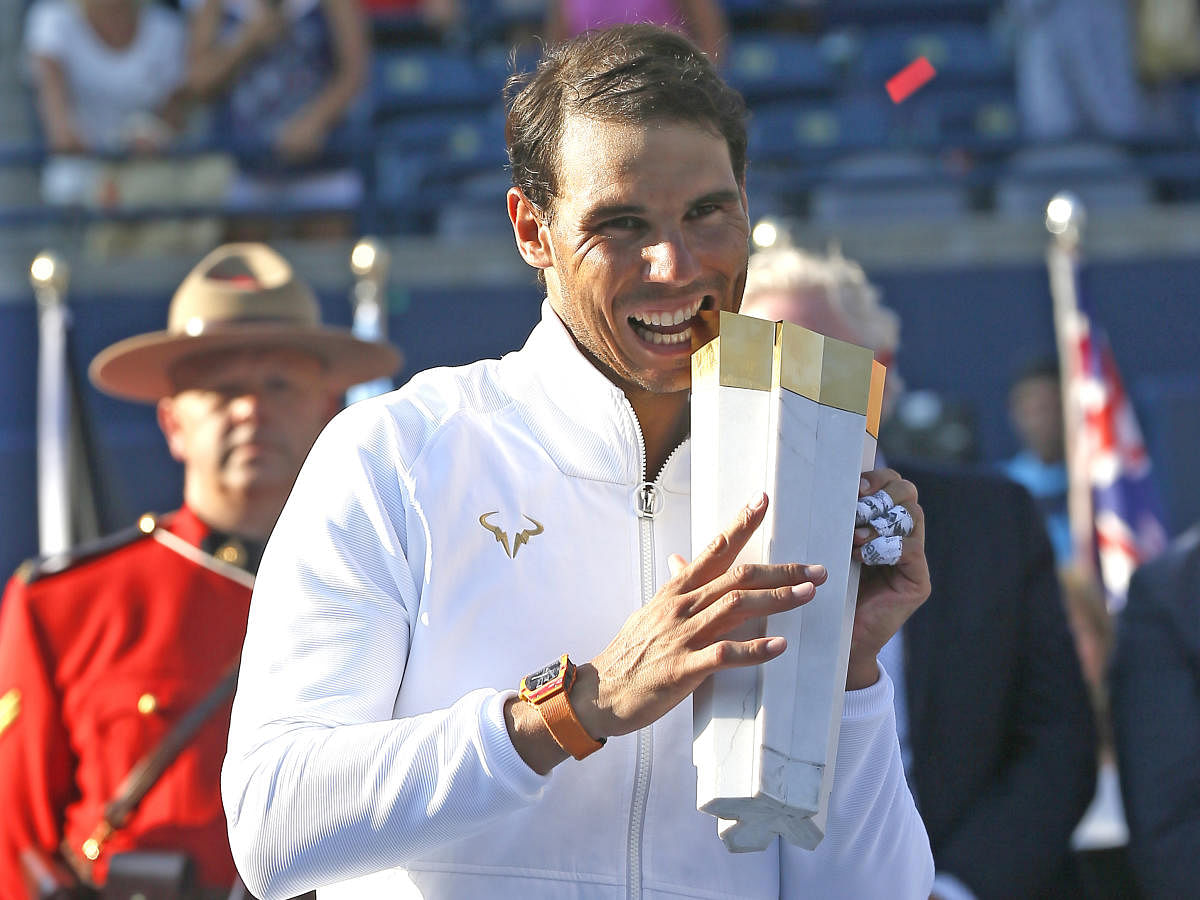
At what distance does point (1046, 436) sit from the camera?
5.70 metres

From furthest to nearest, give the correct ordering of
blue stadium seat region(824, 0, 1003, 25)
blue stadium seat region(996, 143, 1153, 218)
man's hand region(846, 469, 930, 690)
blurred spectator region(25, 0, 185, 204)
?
blue stadium seat region(824, 0, 1003, 25)
blue stadium seat region(996, 143, 1153, 218)
blurred spectator region(25, 0, 185, 204)
man's hand region(846, 469, 930, 690)

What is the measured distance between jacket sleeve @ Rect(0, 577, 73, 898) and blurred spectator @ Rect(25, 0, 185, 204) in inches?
164

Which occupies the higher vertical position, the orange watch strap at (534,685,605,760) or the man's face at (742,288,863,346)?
the man's face at (742,288,863,346)

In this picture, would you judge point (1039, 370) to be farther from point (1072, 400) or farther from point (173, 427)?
point (173, 427)

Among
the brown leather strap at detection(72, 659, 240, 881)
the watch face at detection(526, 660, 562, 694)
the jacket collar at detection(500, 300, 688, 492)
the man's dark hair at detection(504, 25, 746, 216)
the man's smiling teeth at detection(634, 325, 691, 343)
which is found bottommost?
the brown leather strap at detection(72, 659, 240, 881)

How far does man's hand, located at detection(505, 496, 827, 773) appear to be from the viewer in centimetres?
149

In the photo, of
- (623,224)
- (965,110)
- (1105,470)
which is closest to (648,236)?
(623,224)

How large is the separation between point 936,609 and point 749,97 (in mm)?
5606

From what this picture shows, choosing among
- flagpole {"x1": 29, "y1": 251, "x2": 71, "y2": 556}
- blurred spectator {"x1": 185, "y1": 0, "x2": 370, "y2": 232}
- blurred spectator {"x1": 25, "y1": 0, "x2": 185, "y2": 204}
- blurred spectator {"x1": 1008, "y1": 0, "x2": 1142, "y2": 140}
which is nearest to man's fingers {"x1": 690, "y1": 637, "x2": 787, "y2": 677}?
flagpole {"x1": 29, "y1": 251, "x2": 71, "y2": 556}

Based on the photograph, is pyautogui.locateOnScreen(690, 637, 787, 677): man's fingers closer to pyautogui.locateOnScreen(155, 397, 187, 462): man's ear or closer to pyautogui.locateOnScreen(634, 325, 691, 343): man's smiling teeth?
pyautogui.locateOnScreen(634, 325, 691, 343): man's smiling teeth

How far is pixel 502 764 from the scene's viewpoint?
1.53 m

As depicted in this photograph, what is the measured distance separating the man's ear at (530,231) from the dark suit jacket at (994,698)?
4.14 ft

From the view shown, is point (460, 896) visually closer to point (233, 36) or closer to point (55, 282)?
point (55, 282)

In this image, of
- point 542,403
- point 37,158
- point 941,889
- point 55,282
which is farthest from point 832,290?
point 37,158
